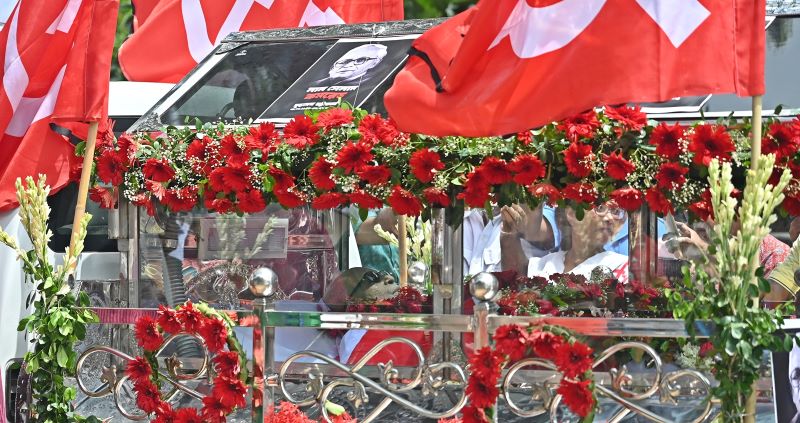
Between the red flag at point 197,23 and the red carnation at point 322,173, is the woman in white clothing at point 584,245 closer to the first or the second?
the red carnation at point 322,173

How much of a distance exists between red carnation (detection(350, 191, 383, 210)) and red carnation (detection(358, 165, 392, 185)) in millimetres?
110

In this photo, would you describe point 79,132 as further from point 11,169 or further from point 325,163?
point 325,163

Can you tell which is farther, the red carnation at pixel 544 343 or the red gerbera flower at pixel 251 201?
the red gerbera flower at pixel 251 201

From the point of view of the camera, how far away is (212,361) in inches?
221

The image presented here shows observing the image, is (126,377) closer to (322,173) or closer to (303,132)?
(322,173)

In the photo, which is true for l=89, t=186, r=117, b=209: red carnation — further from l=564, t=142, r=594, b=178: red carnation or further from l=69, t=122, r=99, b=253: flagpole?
l=564, t=142, r=594, b=178: red carnation

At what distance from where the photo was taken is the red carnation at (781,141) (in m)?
5.34

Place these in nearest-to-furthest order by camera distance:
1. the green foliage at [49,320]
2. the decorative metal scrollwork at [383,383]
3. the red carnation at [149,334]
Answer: the decorative metal scrollwork at [383,383] < the red carnation at [149,334] < the green foliage at [49,320]

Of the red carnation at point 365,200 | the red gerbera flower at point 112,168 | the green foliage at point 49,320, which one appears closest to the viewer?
the green foliage at point 49,320

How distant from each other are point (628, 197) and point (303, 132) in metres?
1.56

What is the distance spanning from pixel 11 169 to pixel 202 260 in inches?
41.5

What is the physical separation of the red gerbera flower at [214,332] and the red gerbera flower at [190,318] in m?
0.03

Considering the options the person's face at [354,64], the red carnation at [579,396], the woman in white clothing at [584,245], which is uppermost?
the person's face at [354,64]

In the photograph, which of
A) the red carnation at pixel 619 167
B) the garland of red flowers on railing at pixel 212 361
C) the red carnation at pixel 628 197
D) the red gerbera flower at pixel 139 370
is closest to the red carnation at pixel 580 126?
the red carnation at pixel 619 167
